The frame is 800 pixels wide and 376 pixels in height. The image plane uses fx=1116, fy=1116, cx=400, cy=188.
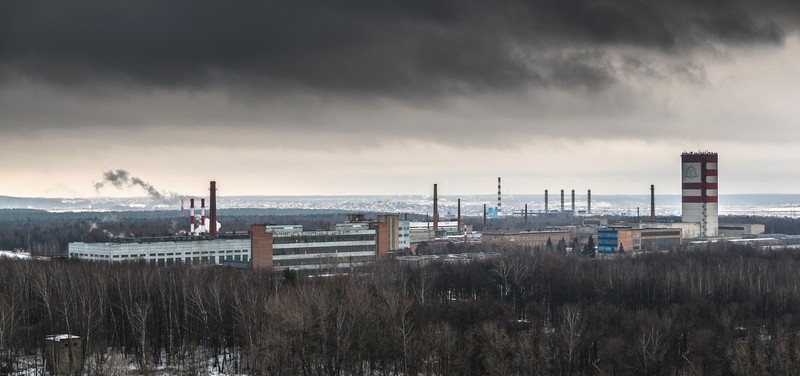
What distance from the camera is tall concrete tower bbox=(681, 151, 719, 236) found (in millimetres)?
128875

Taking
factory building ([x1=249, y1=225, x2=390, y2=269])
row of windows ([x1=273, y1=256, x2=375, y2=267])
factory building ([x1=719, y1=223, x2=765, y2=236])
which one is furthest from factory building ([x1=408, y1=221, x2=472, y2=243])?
factory building ([x1=719, y1=223, x2=765, y2=236])

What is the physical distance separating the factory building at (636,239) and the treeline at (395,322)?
43.2 metres

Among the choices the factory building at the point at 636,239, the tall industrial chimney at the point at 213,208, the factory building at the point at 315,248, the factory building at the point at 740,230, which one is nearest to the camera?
the factory building at the point at 315,248

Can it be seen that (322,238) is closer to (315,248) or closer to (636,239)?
(315,248)

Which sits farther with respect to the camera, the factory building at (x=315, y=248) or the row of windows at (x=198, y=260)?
the row of windows at (x=198, y=260)

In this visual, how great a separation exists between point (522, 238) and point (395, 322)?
88870mm

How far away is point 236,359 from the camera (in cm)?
4944

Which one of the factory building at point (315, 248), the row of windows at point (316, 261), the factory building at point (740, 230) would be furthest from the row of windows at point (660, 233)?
the row of windows at point (316, 261)

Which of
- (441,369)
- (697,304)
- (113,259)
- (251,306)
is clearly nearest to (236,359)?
(251,306)

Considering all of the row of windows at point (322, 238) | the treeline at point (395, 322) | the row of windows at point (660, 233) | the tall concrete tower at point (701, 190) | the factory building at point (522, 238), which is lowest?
the treeline at point (395, 322)

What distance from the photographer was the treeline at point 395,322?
44656mm

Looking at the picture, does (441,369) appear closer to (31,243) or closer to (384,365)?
(384,365)

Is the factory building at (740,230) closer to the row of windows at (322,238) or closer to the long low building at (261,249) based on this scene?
the long low building at (261,249)

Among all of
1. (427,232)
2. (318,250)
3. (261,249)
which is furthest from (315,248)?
(427,232)
